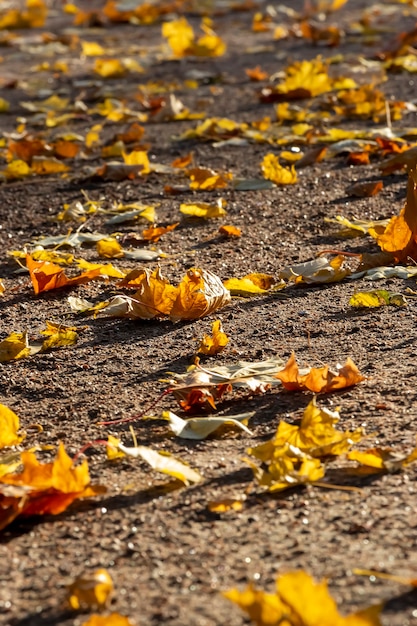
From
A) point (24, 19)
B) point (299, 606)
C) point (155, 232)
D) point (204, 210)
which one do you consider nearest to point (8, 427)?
point (299, 606)

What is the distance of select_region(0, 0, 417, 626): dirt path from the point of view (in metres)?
1.65

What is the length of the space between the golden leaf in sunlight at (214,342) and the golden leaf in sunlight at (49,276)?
0.71 m

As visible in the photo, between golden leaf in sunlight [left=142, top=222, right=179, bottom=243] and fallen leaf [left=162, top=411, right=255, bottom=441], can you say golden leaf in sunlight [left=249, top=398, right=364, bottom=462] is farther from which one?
golden leaf in sunlight [left=142, top=222, right=179, bottom=243]

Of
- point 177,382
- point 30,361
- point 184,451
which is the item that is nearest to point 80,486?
point 184,451

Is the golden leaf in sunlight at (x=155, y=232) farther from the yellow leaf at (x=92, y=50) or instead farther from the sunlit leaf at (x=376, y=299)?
the yellow leaf at (x=92, y=50)

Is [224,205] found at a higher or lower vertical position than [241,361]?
lower

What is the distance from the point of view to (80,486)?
187 centimetres

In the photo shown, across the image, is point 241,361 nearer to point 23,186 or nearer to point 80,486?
point 80,486

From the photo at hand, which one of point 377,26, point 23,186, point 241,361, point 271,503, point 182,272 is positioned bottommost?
point 377,26

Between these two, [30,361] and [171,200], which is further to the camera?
[171,200]

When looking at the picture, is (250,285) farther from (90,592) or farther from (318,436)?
(90,592)

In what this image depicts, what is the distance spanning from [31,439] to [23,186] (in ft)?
7.80

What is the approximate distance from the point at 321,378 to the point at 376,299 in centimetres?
60

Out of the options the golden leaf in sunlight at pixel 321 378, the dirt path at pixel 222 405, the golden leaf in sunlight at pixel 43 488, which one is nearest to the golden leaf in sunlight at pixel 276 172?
the dirt path at pixel 222 405
